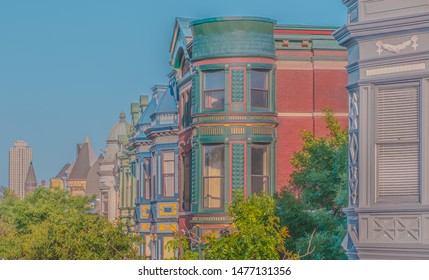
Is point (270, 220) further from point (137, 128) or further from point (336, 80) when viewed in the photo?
point (137, 128)

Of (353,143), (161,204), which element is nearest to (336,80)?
(161,204)

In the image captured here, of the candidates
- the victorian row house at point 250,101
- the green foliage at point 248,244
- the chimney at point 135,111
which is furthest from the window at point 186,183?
the chimney at point 135,111

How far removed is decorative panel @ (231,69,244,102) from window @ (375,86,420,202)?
19.1 m

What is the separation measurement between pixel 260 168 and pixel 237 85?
2.94 metres

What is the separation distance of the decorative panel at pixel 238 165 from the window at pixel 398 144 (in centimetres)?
1876

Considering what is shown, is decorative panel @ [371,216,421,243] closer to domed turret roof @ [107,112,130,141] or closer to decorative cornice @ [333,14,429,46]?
decorative cornice @ [333,14,429,46]

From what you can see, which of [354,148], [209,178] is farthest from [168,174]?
[354,148]

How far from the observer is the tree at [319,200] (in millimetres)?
28234

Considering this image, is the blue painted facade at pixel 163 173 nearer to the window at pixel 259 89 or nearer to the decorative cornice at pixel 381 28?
the window at pixel 259 89

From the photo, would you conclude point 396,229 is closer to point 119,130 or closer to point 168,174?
point 168,174

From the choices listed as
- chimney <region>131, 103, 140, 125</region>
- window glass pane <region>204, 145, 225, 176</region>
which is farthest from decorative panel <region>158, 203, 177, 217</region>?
chimney <region>131, 103, 140, 125</region>

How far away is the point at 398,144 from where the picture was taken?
61.0 feet

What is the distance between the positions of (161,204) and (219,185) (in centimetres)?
1366
